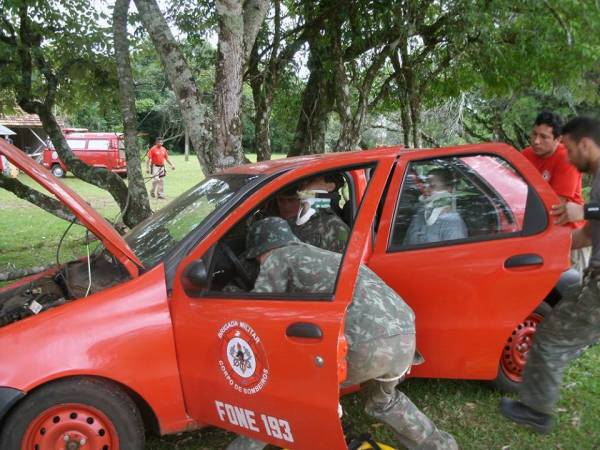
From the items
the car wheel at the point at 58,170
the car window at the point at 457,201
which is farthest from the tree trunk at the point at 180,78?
the car wheel at the point at 58,170

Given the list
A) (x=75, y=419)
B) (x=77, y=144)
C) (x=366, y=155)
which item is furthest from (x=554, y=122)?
(x=77, y=144)

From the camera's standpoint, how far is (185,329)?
250 centimetres

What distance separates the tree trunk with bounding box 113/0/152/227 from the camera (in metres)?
6.06

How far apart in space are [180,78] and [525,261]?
3793 mm

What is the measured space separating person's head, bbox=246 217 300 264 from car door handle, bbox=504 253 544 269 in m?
1.25

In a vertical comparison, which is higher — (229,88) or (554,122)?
(229,88)

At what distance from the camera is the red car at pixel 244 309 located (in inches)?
92.0

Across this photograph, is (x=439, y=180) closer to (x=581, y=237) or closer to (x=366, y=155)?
(x=366, y=155)

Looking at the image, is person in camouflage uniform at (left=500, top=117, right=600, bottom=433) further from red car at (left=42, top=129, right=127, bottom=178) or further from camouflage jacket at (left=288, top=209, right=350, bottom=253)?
red car at (left=42, top=129, right=127, bottom=178)

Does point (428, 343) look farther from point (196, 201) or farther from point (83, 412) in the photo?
point (83, 412)

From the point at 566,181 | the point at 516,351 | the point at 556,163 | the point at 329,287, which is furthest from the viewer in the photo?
the point at 556,163

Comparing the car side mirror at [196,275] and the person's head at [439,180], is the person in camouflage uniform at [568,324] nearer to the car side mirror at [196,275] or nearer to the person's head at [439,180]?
the person's head at [439,180]

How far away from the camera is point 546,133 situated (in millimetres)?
3906

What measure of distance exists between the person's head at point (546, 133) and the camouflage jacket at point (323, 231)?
1.77m
